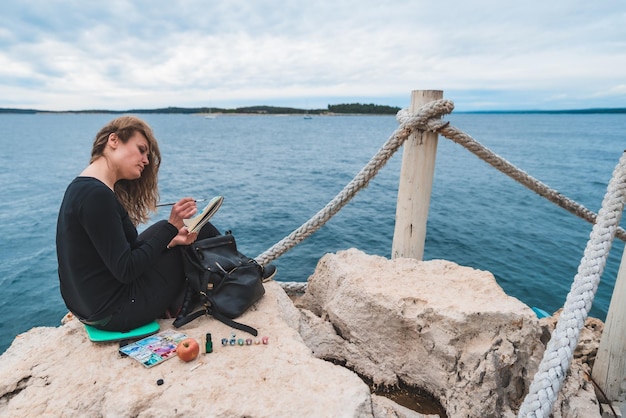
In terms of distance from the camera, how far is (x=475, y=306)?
9.91 feet

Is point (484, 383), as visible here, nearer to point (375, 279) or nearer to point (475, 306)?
point (475, 306)

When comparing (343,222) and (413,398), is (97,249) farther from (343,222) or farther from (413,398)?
(343,222)

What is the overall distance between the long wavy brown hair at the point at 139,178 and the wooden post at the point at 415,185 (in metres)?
2.33

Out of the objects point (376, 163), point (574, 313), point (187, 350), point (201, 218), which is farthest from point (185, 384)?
point (376, 163)

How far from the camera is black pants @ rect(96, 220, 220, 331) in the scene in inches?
102

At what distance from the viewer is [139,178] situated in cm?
297

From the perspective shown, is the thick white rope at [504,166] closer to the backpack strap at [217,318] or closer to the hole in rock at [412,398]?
the hole in rock at [412,398]

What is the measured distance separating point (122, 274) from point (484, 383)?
263cm

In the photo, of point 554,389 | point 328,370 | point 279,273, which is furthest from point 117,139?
point 279,273

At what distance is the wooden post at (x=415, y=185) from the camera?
3.73 m

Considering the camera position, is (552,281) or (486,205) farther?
(486,205)

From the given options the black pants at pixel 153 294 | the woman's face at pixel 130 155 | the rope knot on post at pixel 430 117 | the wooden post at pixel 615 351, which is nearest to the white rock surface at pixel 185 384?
the black pants at pixel 153 294

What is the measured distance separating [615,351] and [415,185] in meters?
2.28

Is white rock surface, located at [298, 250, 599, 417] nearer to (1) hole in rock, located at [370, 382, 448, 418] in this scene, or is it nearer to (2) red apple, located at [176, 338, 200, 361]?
(1) hole in rock, located at [370, 382, 448, 418]
